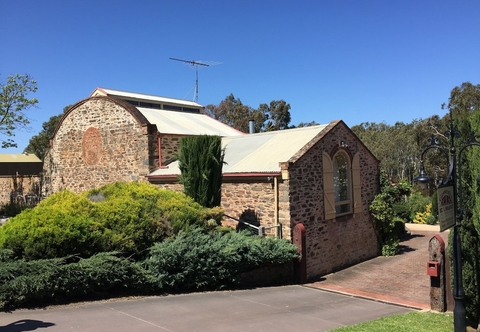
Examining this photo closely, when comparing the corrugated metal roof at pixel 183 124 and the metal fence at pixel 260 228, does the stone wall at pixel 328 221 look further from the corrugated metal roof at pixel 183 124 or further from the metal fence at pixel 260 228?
the corrugated metal roof at pixel 183 124

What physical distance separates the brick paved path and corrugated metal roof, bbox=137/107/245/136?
30.9 ft

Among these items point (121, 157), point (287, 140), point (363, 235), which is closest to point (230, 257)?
point (287, 140)

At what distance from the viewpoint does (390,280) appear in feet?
45.6

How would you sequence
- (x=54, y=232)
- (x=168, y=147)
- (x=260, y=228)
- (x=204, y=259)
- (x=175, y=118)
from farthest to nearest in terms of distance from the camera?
(x=175, y=118)
(x=168, y=147)
(x=260, y=228)
(x=204, y=259)
(x=54, y=232)

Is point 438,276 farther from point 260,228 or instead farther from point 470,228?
point 260,228

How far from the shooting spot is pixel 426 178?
6715 mm

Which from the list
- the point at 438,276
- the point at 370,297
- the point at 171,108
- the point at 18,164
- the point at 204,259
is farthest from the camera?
the point at 18,164

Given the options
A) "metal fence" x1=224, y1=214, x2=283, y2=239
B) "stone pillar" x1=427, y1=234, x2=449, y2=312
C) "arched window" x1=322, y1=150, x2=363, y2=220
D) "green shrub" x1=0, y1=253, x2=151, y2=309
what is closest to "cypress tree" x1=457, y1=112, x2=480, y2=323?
"stone pillar" x1=427, y1=234, x2=449, y2=312

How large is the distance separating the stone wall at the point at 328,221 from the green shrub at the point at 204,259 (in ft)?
8.22

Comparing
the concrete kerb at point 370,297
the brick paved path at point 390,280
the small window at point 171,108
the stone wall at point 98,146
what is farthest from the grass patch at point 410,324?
the small window at point 171,108

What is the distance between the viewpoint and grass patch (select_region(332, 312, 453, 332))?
7.18 meters

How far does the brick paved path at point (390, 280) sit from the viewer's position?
11.7 meters

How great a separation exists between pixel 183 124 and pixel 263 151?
6.74m

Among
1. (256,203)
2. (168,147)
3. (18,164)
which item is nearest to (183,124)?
(168,147)
